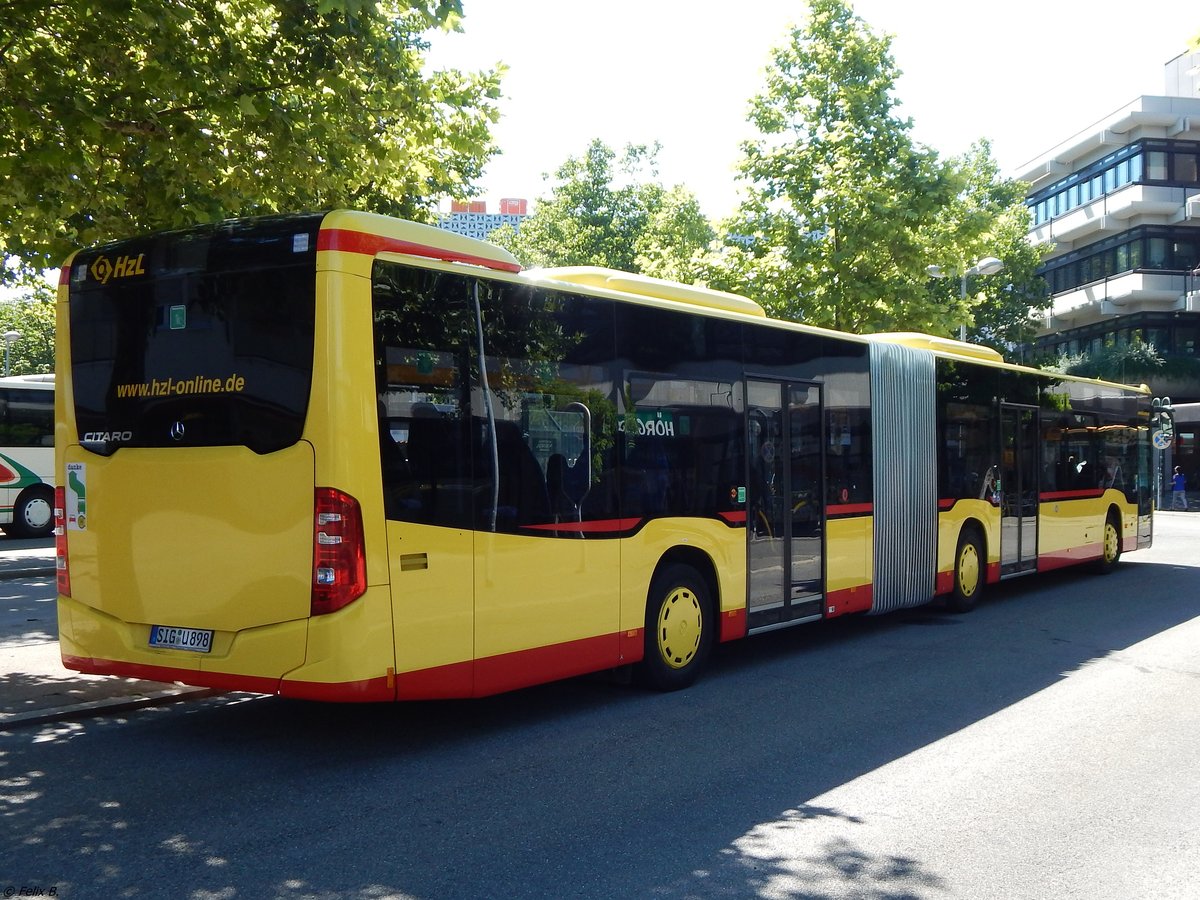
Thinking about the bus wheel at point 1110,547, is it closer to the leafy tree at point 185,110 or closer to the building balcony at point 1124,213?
the leafy tree at point 185,110

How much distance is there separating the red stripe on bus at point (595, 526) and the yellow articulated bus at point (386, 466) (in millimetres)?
22

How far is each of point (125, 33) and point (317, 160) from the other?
188cm

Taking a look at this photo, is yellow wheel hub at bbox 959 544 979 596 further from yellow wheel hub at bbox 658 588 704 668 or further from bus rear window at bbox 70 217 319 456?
bus rear window at bbox 70 217 319 456

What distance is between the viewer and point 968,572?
1350 centimetres

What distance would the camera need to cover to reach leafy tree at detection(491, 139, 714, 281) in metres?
52.2

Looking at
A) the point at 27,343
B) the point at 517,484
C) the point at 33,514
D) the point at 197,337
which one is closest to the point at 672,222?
the point at 33,514

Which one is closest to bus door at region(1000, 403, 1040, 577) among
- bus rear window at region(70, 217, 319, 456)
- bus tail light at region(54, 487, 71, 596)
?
bus rear window at region(70, 217, 319, 456)

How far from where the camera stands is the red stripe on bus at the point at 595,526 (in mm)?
7443

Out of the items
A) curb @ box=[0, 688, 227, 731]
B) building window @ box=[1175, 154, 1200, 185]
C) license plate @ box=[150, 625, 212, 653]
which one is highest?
building window @ box=[1175, 154, 1200, 185]

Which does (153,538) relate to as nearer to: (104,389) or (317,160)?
(104,389)

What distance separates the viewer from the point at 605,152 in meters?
53.8

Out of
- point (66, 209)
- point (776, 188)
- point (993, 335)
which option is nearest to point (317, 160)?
point (66, 209)

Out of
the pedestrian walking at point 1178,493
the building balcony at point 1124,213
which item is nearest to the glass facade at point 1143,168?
the building balcony at point 1124,213

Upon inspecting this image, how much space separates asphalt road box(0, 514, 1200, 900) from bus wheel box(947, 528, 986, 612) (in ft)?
11.6
